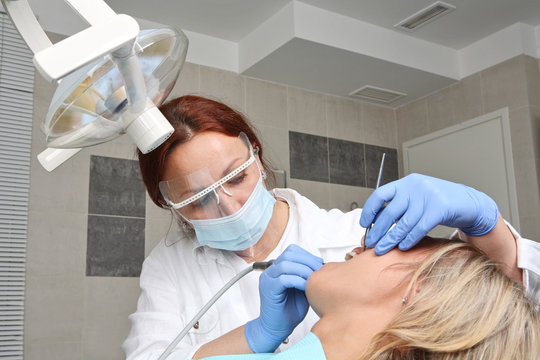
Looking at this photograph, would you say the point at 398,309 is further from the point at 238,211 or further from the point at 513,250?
the point at 238,211

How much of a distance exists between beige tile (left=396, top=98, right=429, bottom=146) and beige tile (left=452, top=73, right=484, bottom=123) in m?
0.26

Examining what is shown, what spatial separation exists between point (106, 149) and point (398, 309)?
7.82ft

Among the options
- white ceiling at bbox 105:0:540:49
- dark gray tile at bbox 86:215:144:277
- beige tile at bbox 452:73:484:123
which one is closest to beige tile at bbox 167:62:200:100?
white ceiling at bbox 105:0:540:49

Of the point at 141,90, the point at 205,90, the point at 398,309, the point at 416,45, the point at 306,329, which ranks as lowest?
the point at 306,329

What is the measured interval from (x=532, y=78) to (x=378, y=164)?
44.1 inches

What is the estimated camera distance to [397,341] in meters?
0.89

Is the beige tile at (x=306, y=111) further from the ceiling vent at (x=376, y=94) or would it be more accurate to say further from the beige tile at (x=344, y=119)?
the ceiling vent at (x=376, y=94)

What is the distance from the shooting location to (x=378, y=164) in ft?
13.3

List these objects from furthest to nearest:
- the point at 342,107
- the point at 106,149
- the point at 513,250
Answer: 1. the point at 342,107
2. the point at 106,149
3. the point at 513,250

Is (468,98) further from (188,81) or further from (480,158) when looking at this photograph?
(188,81)

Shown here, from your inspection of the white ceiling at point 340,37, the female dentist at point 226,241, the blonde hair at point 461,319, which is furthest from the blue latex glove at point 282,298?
the white ceiling at point 340,37

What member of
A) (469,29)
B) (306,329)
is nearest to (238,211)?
(306,329)

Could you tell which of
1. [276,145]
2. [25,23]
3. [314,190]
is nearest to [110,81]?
[25,23]

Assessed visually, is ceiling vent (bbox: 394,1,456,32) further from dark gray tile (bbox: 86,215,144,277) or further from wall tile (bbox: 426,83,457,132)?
dark gray tile (bbox: 86,215,144,277)
